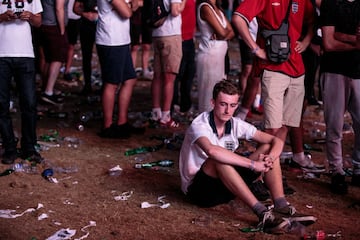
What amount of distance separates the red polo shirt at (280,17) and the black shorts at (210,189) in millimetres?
1194

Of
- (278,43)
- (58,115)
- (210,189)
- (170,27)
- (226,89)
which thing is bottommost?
(58,115)

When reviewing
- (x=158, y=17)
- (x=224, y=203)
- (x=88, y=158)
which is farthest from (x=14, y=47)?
(x=224, y=203)

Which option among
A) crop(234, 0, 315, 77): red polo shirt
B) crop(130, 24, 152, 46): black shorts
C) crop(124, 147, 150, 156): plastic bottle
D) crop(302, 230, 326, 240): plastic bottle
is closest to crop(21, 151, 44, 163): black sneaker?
crop(124, 147, 150, 156): plastic bottle

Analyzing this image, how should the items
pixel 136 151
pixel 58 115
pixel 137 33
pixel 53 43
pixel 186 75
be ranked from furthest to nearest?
pixel 137 33
pixel 53 43
pixel 186 75
pixel 58 115
pixel 136 151

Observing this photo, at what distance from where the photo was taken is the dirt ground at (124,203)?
540 centimetres

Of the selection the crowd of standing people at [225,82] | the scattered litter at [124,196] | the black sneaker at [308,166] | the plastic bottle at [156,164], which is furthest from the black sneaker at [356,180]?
the scattered litter at [124,196]

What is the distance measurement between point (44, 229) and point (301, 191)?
2.48 metres

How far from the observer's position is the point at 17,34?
6.79 meters

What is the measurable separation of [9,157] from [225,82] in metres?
2.69

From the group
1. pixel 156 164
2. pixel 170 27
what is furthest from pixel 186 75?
pixel 156 164

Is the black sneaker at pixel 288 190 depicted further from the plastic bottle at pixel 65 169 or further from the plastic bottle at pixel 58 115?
the plastic bottle at pixel 58 115

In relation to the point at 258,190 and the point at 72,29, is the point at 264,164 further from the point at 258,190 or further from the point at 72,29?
the point at 72,29

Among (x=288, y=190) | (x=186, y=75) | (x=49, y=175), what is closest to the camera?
(x=288, y=190)

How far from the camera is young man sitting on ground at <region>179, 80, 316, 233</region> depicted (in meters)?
5.35
